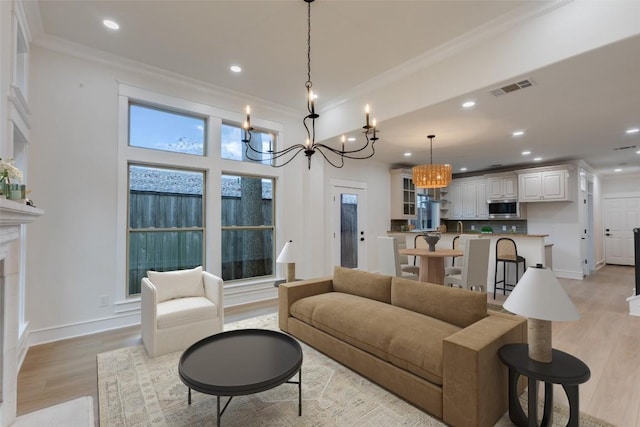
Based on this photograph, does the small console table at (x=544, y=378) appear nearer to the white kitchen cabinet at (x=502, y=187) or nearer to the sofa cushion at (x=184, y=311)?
the sofa cushion at (x=184, y=311)

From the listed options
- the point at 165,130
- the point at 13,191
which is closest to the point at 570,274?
the point at 165,130

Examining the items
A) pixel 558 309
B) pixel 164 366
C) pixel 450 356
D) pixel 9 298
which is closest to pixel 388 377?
pixel 450 356

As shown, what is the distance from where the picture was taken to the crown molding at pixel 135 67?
338cm

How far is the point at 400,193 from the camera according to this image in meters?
7.48

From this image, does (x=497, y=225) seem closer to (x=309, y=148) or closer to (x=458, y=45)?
(x=458, y=45)

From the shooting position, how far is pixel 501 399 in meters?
1.96

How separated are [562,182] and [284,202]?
6.30 meters

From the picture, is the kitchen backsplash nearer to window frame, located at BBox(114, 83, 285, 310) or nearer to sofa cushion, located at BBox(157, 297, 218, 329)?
window frame, located at BBox(114, 83, 285, 310)

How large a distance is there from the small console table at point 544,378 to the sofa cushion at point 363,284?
1340 millimetres

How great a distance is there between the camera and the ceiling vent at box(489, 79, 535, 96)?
308cm

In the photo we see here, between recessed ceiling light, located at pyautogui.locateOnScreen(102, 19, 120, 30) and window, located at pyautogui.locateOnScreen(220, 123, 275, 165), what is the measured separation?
1.86 m

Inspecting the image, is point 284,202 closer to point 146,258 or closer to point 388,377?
point 146,258

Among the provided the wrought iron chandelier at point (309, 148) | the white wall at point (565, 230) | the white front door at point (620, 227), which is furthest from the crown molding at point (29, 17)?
the white front door at point (620, 227)

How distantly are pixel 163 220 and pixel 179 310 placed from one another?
67.2 inches
